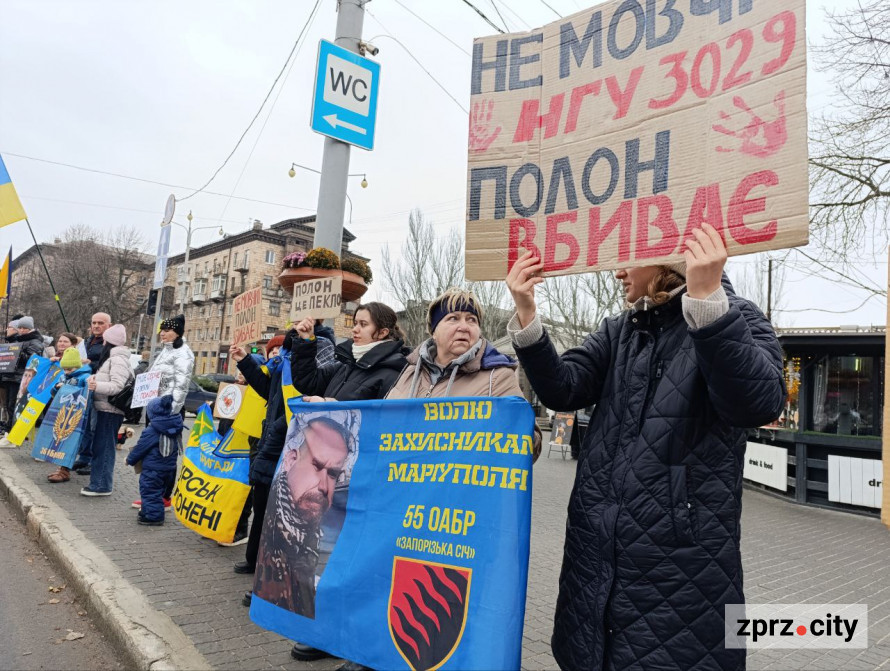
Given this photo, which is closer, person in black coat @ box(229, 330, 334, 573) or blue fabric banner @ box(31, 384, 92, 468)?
person in black coat @ box(229, 330, 334, 573)

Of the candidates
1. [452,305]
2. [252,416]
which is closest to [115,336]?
[252,416]

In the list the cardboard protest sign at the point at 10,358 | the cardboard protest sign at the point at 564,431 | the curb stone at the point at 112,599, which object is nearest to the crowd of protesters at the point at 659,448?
the curb stone at the point at 112,599

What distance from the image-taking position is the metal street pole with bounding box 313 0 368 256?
5824 mm

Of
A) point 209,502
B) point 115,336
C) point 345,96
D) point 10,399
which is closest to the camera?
point 209,502

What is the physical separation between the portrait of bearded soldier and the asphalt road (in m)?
1.13

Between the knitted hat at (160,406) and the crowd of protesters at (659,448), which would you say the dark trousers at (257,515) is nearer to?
the knitted hat at (160,406)

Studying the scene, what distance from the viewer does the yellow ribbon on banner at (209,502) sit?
500cm

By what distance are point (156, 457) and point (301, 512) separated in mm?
3633

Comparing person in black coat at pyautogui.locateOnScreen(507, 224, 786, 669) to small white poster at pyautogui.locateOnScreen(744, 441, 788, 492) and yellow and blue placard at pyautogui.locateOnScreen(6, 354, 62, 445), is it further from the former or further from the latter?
small white poster at pyautogui.locateOnScreen(744, 441, 788, 492)

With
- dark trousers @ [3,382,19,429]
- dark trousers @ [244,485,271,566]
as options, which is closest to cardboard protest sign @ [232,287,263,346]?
dark trousers @ [244,485,271,566]

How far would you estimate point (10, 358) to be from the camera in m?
9.95

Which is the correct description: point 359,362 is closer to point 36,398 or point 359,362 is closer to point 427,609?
point 427,609

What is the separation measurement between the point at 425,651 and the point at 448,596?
0.24 metres

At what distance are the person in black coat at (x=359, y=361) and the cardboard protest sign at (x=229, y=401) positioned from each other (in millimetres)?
2324
